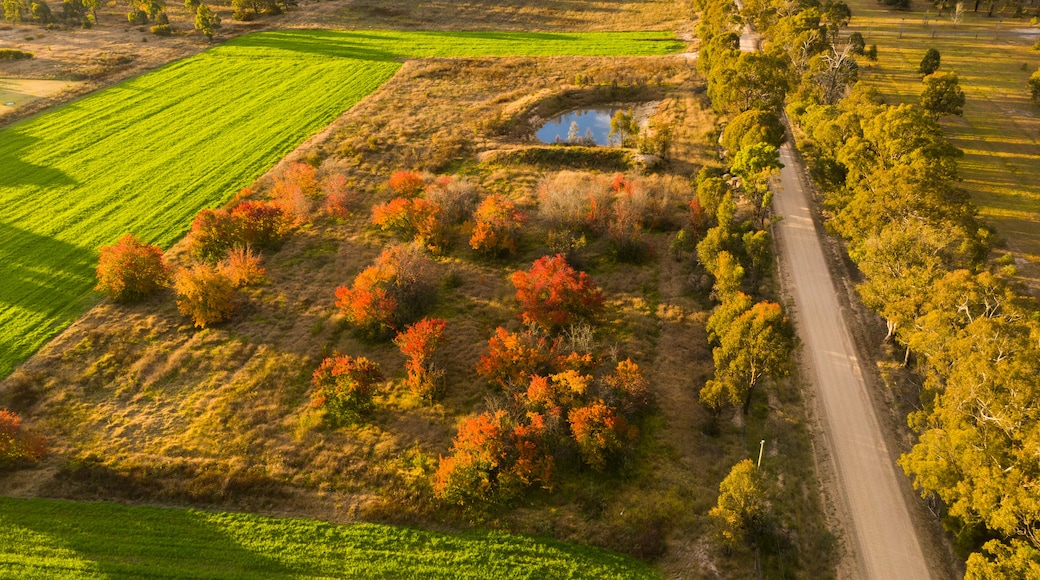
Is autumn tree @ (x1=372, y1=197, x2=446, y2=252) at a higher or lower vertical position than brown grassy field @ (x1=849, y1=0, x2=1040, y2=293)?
lower

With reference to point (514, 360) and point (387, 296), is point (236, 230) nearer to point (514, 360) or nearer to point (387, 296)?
point (387, 296)

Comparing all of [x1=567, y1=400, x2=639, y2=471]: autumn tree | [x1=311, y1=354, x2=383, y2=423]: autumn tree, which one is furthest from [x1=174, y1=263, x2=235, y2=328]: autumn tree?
[x1=567, y1=400, x2=639, y2=471]: autumn tree

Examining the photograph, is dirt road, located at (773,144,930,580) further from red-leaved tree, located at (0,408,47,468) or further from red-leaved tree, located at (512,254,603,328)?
red-leaved tree, located at (0,408,47,468)

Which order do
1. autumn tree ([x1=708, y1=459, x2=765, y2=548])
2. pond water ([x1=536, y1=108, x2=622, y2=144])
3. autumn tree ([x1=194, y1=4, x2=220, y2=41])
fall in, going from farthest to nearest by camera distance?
autumn tree ([x1=194, y1=4, x2=220, y2=41]) → pond water ([x1=536, y1=108, x2=622, y2=144]) → autumn tree ([x1=708, y1=459, x2=765, y2=548])

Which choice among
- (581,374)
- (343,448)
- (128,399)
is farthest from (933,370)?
(128,399)

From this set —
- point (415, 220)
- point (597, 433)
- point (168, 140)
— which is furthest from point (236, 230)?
point (597, 433)
